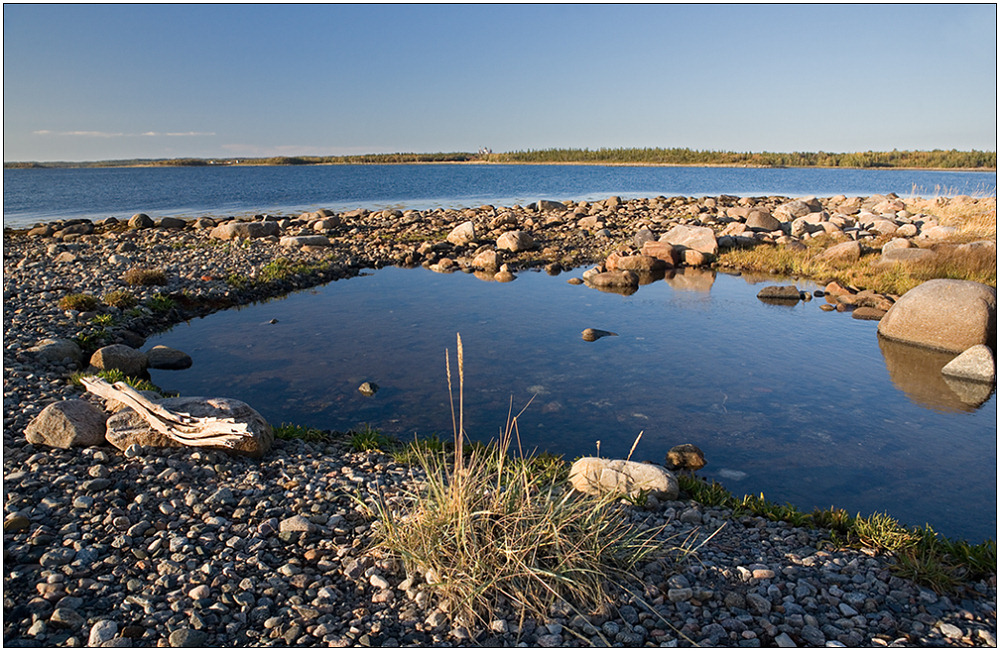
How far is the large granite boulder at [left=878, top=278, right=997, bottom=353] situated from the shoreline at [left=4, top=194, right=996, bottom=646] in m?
9.13

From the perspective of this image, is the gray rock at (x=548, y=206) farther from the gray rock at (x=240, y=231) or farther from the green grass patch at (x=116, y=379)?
the green grass patch at (x=116, y=379)

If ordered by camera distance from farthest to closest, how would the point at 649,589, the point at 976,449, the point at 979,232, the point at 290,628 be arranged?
the point at 979,232
the point at 976,449
the point at 649,589
the point at 290,628

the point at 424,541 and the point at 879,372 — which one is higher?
the point at 424,541

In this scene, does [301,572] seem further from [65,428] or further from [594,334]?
[594,334]

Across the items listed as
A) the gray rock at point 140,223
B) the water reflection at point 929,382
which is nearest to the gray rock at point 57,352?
the water reflection at point 929,382

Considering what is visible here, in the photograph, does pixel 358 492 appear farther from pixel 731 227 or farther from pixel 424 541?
pixel 731 227

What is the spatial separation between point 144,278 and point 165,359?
6.04 meters

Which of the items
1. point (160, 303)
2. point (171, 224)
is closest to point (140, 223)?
point (171, 224)

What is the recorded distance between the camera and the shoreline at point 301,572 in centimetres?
439

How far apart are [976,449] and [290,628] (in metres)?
9.49

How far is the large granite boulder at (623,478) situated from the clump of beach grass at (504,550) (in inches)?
54.0

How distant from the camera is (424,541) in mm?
4941

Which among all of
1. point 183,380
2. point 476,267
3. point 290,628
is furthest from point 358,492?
point 476,267

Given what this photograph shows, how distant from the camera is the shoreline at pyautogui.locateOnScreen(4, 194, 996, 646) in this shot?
4391mm
